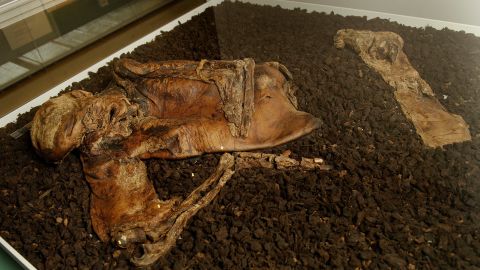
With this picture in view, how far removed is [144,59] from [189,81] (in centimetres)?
106

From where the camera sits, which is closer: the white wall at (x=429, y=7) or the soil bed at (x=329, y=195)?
the soil bed at (x=329, y=195)

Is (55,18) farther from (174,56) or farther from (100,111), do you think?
(100,111)

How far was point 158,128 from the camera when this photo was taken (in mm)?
2602

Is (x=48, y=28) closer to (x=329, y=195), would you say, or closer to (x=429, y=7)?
(x=329, y=195)

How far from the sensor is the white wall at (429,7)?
10.4ft

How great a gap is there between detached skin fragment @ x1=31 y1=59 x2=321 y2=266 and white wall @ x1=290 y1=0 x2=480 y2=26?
1.35 meters

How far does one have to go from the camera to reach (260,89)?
9.04 feet

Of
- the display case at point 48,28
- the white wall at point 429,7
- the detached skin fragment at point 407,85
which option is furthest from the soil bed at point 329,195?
the display case at point 48,28

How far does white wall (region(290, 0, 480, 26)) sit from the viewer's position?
3.17 m

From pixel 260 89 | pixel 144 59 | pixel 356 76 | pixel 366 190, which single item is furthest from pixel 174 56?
pixel 366 190

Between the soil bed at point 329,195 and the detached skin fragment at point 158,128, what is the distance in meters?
0.09

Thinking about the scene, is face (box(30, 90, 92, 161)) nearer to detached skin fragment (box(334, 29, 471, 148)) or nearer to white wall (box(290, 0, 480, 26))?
detached skin fragment (box(334, 29, 471, 148))

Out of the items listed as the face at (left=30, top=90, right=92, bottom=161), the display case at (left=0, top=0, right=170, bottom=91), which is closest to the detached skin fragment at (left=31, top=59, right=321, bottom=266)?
the face at (left=30, top=90, right=92, bottom=161)

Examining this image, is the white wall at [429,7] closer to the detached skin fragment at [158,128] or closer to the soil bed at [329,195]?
the soil bed at [329,195]
